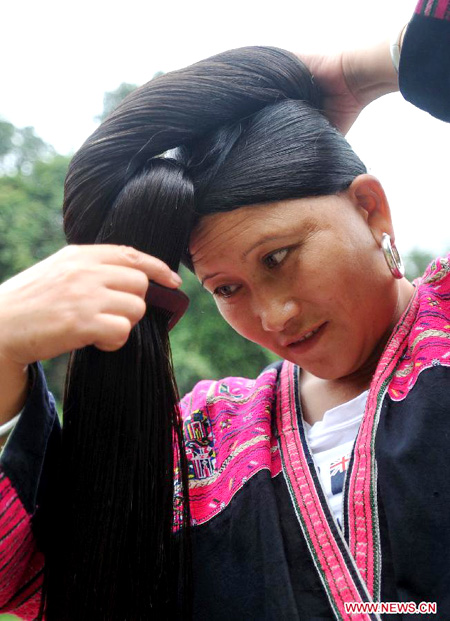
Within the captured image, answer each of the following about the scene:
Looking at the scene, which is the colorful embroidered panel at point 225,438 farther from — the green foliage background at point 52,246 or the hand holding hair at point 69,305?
the green foliage background at point 52,246

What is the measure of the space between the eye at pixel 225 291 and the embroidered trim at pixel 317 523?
0.26 meters

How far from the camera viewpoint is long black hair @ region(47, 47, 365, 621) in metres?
0.88

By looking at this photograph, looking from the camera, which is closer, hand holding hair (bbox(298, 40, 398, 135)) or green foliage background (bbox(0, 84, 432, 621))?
hand holding hair (bbox(298, 40, 398, 135))

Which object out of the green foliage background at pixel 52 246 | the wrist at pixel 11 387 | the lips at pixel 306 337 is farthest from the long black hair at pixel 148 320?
the green foliage background at pixel 52 246

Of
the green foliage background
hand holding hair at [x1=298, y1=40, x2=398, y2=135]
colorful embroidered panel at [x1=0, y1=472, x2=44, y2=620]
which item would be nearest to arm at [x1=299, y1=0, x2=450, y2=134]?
hand holding hair at [x1=298, y1=40, x2=398, y2=135]

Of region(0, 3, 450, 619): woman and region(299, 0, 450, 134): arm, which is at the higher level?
region(299, 0, 450, 134): arm

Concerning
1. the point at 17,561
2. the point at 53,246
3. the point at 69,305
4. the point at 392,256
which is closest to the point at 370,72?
the point at 392,256

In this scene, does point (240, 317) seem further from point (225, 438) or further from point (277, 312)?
point (225, 438)

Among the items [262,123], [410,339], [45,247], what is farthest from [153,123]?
[45,247]

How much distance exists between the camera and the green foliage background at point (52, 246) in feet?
Answer: 7.92

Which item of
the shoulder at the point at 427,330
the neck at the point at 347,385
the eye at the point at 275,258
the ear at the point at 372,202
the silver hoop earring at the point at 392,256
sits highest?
the ear at the point at 372,202

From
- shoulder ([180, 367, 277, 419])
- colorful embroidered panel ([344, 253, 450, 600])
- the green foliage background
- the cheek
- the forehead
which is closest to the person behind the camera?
colorful embroidered panel ([344, 253, 450, 600])

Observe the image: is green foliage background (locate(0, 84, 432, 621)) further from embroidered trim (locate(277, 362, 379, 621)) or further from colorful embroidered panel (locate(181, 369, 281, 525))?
embroidered trim (locate(277, 362, 379, 621))

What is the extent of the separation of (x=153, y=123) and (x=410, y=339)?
1.82 ft
